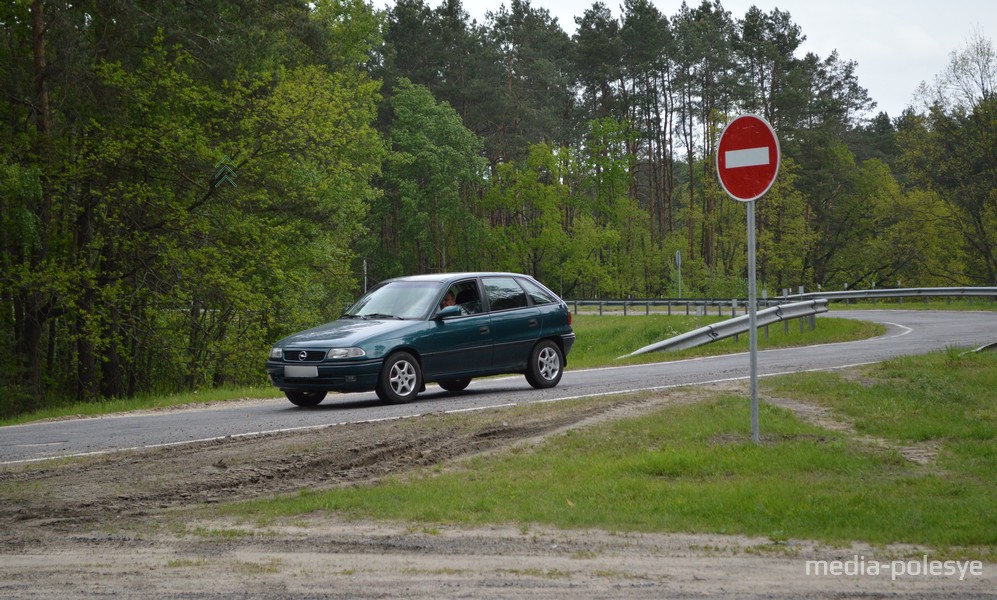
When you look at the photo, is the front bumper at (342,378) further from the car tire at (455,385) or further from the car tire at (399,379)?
the car tire at (455,385)

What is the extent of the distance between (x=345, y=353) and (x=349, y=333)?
45cm

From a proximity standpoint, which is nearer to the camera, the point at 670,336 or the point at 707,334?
the point at 707,334

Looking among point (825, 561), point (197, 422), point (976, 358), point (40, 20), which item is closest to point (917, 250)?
point (976, 358)

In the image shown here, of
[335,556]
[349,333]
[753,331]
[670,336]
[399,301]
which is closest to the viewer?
[335,556]

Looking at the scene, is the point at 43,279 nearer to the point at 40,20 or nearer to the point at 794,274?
the point at 40,20

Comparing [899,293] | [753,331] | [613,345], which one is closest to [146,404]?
[753,331]

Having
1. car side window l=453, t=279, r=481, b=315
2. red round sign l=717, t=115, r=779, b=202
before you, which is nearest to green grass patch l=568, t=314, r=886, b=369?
car side window l=453, t=279, r=481, b=315

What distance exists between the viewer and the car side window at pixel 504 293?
14.6 meters

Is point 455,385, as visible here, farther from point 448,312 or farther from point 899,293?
point 899,293

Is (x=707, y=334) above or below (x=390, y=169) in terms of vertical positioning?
below

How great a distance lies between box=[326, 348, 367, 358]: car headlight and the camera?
12812mm

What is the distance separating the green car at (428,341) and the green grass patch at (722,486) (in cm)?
395

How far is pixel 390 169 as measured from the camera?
68.5 meters

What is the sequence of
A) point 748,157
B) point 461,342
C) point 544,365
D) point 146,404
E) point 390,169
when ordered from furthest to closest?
point 390,169 < point 146,404 < point 544,365 < point 461,342 < point 748,157
